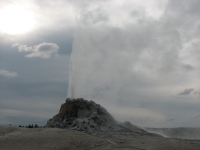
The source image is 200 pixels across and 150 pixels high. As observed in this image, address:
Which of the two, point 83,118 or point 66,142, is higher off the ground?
point 83,118

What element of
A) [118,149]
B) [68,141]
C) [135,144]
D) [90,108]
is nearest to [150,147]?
[135,144]

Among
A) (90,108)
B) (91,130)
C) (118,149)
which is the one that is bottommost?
(118,149)

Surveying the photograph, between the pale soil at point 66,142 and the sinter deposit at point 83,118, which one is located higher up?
the sinter deposit at point 83,118

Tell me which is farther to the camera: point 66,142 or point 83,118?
point 83,118

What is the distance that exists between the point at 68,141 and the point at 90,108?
10424 mm

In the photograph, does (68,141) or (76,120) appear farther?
(76,120)

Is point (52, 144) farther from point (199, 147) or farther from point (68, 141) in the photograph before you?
point (199, 147)

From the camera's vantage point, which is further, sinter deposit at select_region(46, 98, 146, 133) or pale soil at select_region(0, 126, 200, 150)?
sinter deposit at select_region(46, 98, 146, 133)

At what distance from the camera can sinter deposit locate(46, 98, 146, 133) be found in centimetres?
2045

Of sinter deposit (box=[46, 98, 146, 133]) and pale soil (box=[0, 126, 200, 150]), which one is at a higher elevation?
sinter deposit (box=[46, 98, 146, 133])

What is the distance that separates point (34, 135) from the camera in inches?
549

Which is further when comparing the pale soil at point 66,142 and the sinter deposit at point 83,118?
the sinter deposit at point 83,118

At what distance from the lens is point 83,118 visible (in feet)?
71.3

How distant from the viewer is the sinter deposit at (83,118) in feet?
67.1
